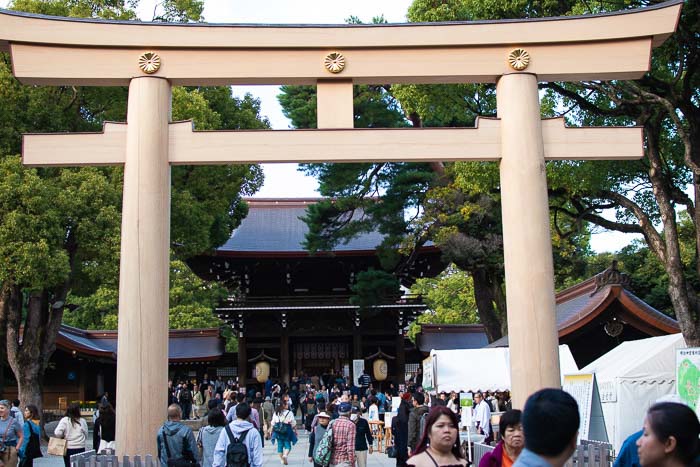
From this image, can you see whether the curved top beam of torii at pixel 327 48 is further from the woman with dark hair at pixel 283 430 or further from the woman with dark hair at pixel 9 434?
the woman with dark hair at pixel 283 430

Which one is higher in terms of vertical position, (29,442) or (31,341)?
(31,341)

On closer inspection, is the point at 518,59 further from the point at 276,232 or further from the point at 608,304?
the point at 276,232

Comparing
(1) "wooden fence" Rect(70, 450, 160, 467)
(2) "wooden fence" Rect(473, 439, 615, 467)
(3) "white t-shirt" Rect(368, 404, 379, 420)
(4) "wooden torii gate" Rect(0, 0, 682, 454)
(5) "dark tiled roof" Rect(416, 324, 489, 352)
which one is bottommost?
(2) "wooden fence" Rect(473, 439, 615, 467)

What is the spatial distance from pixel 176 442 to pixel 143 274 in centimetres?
231

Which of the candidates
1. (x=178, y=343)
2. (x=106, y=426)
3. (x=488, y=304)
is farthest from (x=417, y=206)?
(x=106, y=426)

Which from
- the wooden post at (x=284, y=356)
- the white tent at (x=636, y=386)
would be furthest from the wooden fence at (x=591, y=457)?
the wooden post at (x=284, y=356)

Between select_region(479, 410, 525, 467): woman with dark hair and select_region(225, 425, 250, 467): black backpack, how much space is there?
3.16 metres

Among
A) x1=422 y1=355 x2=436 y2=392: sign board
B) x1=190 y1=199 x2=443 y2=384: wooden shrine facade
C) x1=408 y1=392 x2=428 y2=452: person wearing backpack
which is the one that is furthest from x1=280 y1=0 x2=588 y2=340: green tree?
x1=408 y1=392 x2=428 y2=452: person wearing backpack

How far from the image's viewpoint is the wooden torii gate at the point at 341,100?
962cm

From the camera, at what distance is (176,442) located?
7.87m

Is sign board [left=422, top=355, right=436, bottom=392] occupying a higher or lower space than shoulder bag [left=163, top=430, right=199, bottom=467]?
higher

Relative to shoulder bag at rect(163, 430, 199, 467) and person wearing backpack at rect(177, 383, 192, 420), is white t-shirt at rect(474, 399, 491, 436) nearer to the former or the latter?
shoulder bag at rect(163, 430, 199, 467)

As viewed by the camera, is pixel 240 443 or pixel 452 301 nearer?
pixel 240 443

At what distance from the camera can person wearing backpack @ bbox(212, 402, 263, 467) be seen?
7953mm
